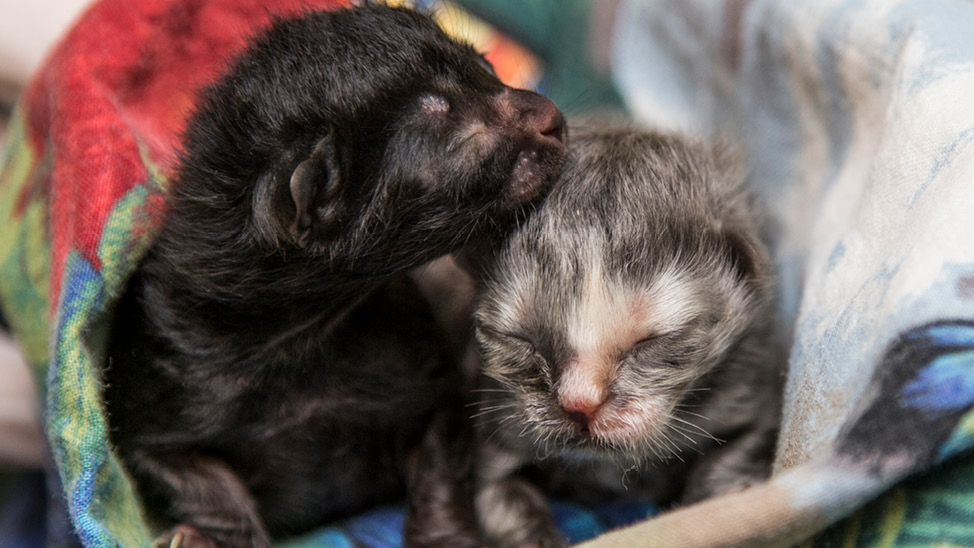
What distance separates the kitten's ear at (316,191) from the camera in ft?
4.45

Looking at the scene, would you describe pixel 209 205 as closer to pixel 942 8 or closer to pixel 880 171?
pixel 880 171

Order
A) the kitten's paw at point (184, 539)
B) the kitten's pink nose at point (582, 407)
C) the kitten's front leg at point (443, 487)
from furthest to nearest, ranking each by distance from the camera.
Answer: the kitten's front leg at point (443, 487) → the kitten's paw at point (184, 539) → the kitten's pink nose at point (582, 407)

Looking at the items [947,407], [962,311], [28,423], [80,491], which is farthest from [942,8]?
[28,423]

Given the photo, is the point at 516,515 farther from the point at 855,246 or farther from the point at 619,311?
the point at 855,246

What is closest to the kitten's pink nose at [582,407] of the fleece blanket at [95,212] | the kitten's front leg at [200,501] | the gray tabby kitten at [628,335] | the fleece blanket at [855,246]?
the gray tabby kitten at [628,335]

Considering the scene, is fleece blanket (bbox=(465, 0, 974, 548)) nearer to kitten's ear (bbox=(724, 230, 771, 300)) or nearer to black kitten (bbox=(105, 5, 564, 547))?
kitten's ear (bbox=(724, 230, 771, 300))

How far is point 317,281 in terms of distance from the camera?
4.98 ft

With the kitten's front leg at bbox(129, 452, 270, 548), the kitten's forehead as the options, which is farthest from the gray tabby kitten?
the kitten's front leg at bbox(129, 452, 270, 548)

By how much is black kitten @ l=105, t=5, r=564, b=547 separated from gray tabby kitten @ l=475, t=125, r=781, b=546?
10 centimetres

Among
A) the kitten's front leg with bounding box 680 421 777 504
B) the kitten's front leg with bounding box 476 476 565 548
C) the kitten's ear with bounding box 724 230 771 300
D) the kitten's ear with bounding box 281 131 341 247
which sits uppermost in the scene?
the kitten's ear with bounding box 724 230 771 300

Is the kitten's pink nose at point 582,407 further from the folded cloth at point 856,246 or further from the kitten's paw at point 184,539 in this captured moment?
the kitten's paw at point 184,539

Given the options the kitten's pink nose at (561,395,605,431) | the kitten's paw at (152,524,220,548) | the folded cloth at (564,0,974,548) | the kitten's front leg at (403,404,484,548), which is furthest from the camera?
the kitten's front leg at (403,404,484,548)

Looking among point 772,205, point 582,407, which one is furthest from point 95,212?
point 772,205

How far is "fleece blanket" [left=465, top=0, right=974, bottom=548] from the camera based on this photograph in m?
1.04
